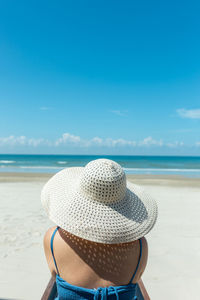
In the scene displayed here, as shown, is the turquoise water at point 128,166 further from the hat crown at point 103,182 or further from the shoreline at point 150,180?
the hat crown at point 103,182

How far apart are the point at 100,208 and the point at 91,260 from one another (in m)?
0.24

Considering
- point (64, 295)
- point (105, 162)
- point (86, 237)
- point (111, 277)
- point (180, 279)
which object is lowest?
point (180, 279)

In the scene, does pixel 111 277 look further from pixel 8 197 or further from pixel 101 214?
pixel 8 197

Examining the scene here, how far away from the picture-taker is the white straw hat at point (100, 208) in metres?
1.07

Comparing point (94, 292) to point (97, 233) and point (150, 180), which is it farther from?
point (150, 180)

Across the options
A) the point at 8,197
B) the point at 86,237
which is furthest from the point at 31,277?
the point at 8,197

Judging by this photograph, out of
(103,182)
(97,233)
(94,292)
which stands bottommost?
(94,292)

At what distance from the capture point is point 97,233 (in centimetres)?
106

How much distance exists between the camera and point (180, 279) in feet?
9.00

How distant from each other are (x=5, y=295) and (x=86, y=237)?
1.84m

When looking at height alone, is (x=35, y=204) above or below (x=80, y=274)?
below

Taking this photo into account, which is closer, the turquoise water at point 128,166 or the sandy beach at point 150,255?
the sandy beach at point 150,255

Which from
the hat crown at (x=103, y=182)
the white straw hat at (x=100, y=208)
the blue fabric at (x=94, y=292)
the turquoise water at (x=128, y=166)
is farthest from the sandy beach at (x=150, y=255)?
the turquoise water at (x=128, y=166)

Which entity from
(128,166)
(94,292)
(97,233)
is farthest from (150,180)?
(128,166)
